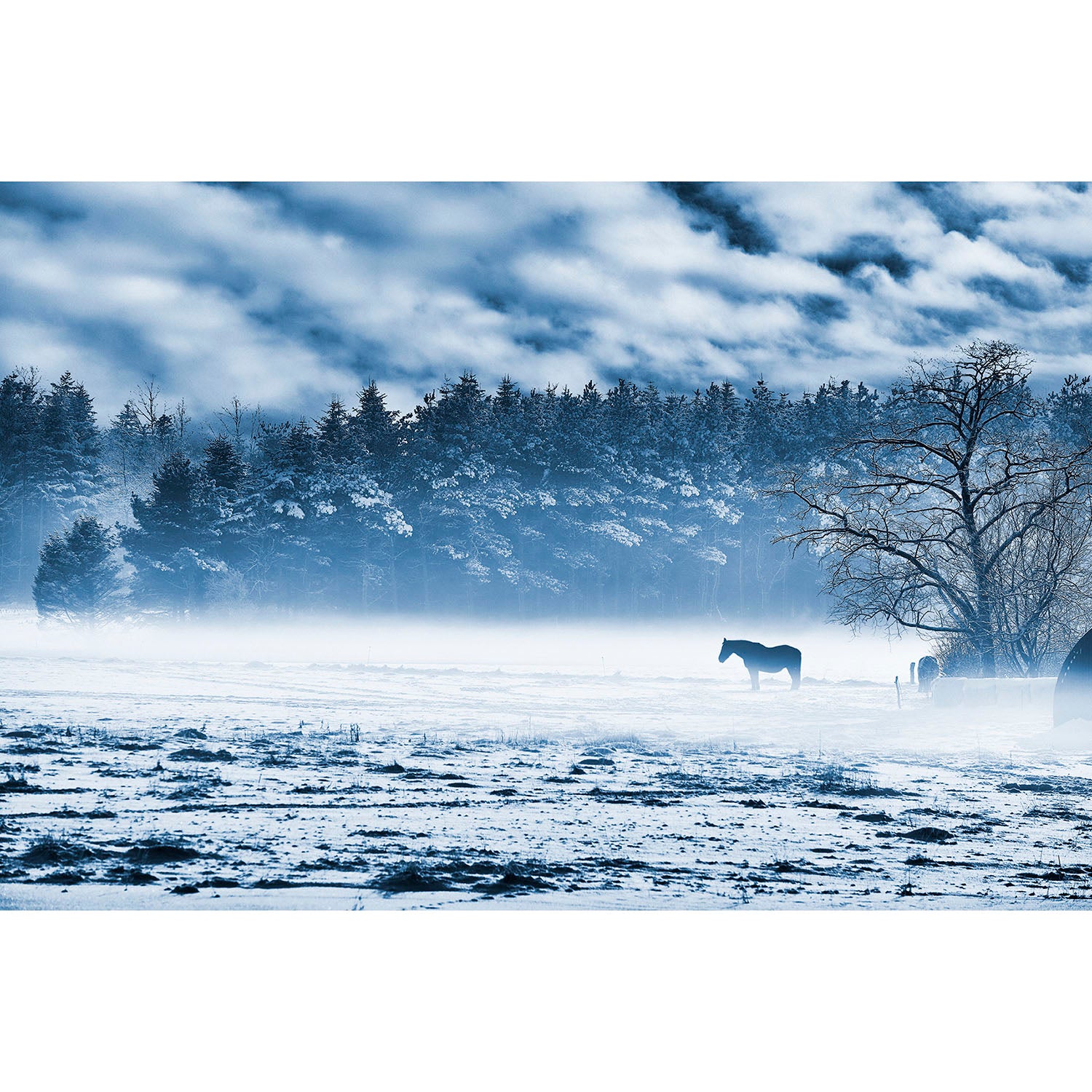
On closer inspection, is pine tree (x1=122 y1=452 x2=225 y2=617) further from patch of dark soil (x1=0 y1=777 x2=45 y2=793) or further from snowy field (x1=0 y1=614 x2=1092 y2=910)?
patch of dark soil (x1=0 y1=777 x2=45 y2=793)

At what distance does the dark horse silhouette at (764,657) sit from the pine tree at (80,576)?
3.60 metres

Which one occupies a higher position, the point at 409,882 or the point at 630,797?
the point at 630,797

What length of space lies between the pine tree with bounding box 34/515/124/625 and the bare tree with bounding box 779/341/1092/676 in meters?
3.98

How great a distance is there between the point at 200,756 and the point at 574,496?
2.63 m

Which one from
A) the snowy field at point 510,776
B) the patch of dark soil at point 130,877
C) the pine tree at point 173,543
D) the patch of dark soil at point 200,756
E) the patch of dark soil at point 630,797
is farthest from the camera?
the pine tree at point 173,543

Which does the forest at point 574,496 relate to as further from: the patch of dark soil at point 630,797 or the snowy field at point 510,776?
the patch of dark soil at point 630,797

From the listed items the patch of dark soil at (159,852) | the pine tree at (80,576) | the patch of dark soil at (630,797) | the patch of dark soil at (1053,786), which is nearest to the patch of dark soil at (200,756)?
the patch of dark soil at (159,852)

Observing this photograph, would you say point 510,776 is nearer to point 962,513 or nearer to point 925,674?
point 925,674

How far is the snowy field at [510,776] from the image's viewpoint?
5266 mm

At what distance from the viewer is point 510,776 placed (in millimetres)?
5742

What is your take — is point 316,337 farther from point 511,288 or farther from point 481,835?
point 481,835

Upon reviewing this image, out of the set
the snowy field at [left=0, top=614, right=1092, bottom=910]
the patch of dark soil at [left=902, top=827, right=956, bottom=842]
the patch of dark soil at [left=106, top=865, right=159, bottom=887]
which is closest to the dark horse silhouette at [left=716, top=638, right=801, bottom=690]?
the snowy field at [left=0, top=614, right=1092, bottom=910]

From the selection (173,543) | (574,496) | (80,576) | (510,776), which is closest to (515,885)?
(510,776)
